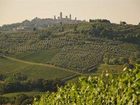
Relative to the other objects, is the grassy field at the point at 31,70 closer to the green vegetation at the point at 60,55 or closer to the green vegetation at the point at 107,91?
the green vegetation at the point at 60,55

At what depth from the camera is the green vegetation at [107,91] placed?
31.8ft

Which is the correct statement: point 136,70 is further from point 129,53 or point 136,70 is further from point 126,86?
point 129,53

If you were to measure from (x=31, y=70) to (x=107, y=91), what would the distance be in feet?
335

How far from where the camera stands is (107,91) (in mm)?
12047

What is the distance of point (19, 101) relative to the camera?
73562 mm

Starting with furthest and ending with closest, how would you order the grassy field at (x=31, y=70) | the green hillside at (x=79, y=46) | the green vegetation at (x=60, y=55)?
the green hillside at (x=79, y=46) → the grassy field at (x=31, y=70) → the green vegetation at (x=60, y=55)

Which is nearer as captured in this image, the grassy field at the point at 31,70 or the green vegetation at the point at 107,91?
the green vegetation at the point at 107,91

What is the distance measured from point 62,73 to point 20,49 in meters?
36.3

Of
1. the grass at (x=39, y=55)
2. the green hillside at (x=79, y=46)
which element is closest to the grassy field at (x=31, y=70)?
the green hillside at (x=79, y=46)

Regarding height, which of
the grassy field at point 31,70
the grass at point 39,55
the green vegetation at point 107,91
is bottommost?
the grassy field at point 31,70

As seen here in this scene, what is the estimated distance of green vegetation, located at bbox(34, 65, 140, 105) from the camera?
31.8ft

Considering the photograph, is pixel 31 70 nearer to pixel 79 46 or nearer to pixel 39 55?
pixel 39 55

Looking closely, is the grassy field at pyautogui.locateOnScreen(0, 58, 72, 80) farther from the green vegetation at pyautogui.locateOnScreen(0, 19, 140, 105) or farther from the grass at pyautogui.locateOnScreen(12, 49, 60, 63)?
the grass at pyautogui.locateOnScreen(12, 49, 60, 63)

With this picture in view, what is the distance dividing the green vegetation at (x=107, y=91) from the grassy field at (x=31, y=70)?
88352 mm
